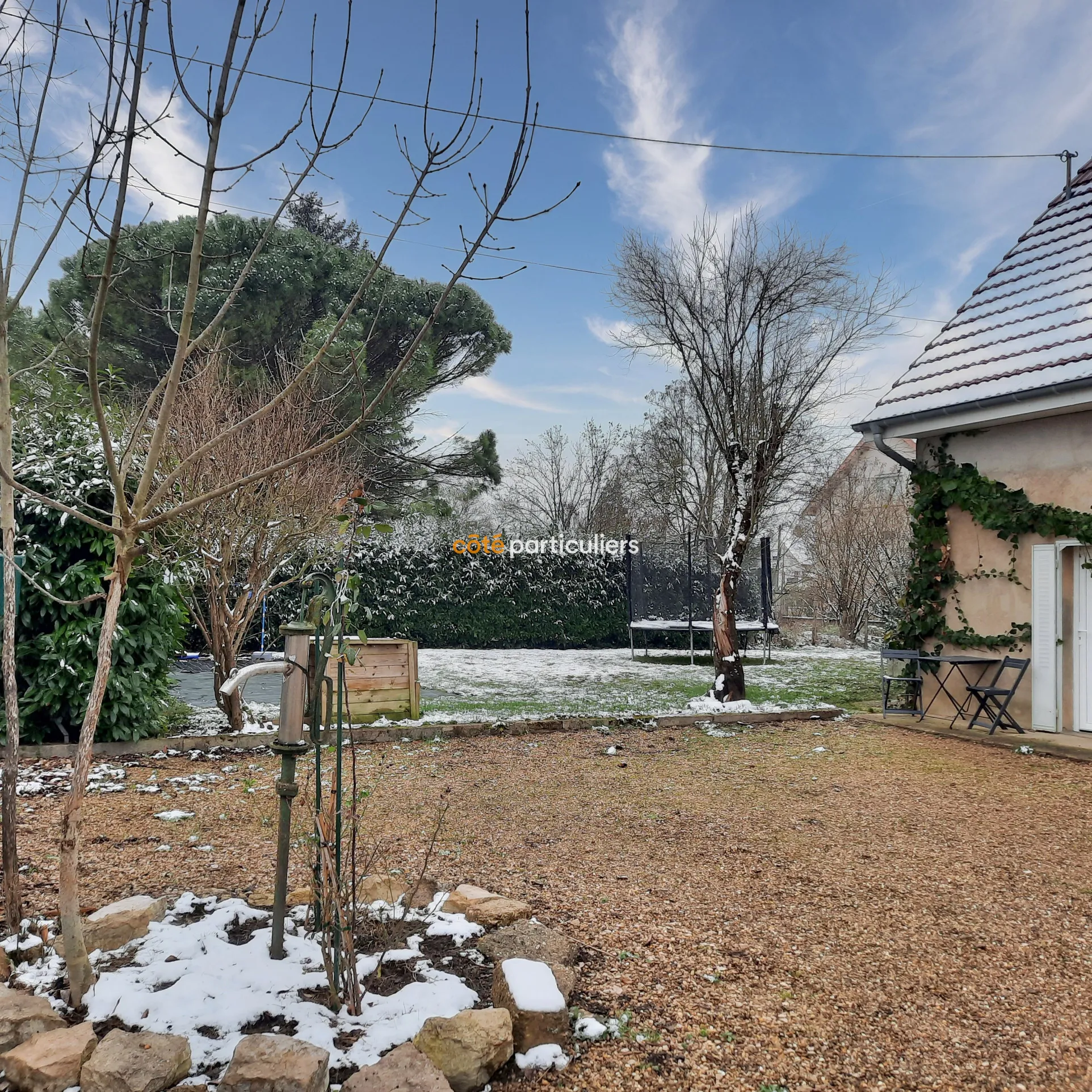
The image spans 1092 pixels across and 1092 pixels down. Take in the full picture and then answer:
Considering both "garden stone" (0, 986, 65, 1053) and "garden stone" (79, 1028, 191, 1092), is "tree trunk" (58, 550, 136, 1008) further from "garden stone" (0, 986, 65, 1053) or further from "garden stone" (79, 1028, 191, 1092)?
"garden stone" (79, 1028, 191, 1092)

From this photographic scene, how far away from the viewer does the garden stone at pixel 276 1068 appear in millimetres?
1516

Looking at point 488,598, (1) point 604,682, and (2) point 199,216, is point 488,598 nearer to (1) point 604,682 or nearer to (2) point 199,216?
(1) point 604,682

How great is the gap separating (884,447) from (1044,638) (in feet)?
7.08

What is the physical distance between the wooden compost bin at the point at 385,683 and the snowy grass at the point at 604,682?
255 mm

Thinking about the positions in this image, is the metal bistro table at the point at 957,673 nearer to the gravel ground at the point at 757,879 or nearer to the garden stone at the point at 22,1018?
the gravel ground at the point at 757,879

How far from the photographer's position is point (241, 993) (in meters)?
1.91

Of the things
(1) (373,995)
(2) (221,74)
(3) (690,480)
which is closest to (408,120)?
(2) (221,74)

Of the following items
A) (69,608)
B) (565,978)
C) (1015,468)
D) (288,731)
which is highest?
(1015,468)

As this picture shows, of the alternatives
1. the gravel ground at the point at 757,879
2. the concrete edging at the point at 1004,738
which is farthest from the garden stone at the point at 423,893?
the concrete edging at the point at 1004,738

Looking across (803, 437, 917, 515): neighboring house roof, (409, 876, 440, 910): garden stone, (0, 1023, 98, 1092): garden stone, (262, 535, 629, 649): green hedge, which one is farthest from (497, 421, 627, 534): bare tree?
(0, 1023, 98, 1092): garden stone

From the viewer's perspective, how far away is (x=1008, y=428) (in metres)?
6.43

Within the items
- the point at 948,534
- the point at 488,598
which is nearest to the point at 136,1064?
the point at 948,534

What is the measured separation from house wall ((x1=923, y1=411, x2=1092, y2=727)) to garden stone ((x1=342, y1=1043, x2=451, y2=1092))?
636cm

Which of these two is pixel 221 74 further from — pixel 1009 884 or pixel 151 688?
pixel 151 688
